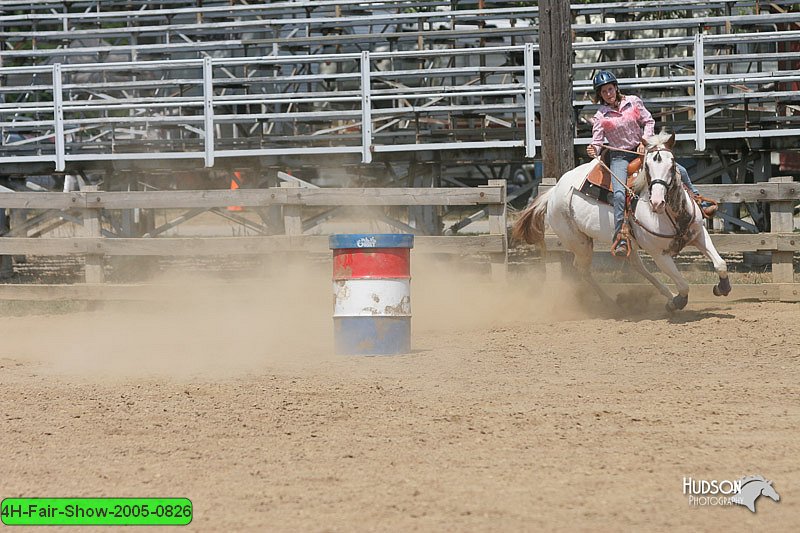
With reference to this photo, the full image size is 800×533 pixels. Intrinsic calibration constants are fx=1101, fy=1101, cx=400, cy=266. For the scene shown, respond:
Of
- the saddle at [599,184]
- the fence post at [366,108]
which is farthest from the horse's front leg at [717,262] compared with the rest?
the fence post at [366,108]

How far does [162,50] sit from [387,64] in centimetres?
542

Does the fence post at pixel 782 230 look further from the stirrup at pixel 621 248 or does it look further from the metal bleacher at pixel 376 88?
the metal bleacher at pixel 376 88

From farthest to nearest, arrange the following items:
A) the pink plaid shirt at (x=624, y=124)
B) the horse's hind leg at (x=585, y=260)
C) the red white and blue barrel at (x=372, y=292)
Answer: the horse's hind leg at (x=585, y=260) < the pink plaid shirt at (x=624, y=124) < the red white and blue barrel at (x=372, y=292)

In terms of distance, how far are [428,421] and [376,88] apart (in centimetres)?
1375

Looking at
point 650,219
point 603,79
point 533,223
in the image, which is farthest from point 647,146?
point 533,223

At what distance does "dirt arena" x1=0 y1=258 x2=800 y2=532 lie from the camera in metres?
4.92

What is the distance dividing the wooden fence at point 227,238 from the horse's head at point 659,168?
8.87 feet

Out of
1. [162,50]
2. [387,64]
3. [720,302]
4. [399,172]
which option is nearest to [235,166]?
[162,50]

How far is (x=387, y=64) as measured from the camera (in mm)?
23031

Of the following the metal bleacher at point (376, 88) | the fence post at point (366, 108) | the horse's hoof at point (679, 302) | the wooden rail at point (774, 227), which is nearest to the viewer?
the horse's hoof at point (679, 302)

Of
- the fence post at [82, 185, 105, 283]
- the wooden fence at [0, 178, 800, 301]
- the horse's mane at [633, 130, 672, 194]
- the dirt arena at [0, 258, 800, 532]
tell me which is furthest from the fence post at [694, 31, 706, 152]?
the fence post at [82, 185, 105, 283]

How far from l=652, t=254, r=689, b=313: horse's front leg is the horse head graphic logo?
610 cm

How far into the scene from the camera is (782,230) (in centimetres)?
1260

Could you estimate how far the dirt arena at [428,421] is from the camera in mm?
4922
